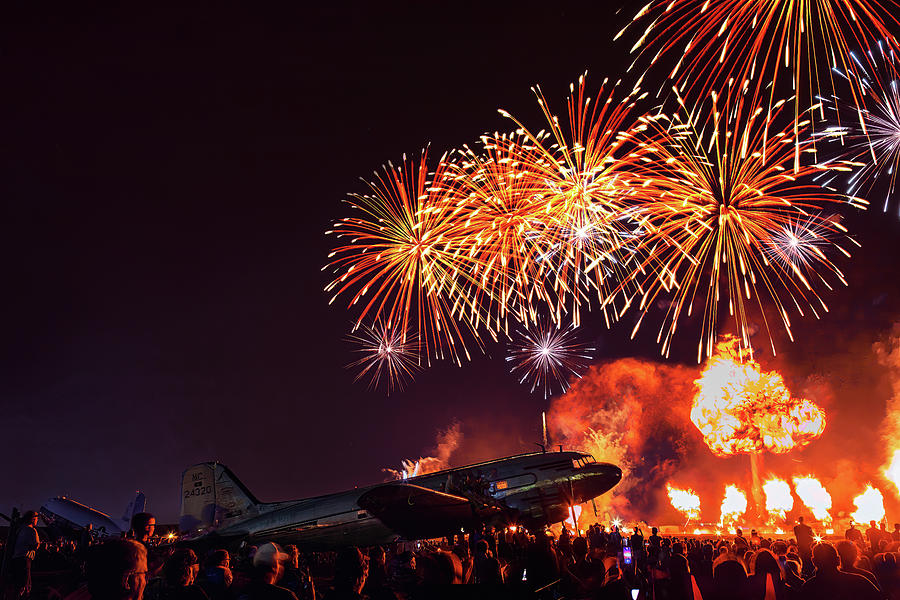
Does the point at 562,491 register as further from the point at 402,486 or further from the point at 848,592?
the point at 848,592

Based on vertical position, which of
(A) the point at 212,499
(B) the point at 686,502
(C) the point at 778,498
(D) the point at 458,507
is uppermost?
(A) the point at 212,499

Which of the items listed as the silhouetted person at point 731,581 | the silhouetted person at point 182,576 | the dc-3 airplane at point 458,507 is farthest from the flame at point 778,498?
the silhouetted person at point 182,576

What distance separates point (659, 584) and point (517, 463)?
22.0m

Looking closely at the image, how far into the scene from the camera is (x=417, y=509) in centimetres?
2212

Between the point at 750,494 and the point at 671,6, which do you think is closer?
the point at 671,6

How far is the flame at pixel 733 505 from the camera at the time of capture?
5838 cm

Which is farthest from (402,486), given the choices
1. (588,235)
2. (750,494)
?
(750,494)

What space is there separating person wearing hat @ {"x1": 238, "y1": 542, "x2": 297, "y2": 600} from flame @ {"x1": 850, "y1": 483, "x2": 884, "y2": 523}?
5742 cm

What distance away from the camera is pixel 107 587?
4.97m

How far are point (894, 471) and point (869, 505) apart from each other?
3.66m

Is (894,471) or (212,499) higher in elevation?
(212,499)

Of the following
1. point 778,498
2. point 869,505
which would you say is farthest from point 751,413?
point 869,505

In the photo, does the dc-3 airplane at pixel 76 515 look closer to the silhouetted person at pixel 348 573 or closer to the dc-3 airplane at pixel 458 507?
the dc-3 airplane at pixel 458 507

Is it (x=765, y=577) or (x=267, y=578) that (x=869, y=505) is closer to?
(x=765, y=577)
